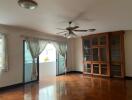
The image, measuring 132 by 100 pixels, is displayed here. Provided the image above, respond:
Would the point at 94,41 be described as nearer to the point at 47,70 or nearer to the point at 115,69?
the point at 115,69

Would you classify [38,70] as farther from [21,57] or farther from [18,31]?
[18,31]

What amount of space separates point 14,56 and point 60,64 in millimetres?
3074

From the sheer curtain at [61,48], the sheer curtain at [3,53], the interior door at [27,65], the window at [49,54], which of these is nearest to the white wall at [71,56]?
the sheer curtain at [61,48]

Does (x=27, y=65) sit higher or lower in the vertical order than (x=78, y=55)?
lower

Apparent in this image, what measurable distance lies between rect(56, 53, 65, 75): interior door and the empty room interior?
4cm

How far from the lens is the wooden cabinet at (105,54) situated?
6.38m

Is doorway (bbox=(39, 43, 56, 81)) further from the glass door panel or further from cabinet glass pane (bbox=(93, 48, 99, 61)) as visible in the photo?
cabinet glass pane (bbox=(93, 48, 99, 61))

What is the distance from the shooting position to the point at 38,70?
634cm

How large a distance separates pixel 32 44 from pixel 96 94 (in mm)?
3349

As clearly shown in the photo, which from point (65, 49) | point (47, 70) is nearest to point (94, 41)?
point (65, 49)

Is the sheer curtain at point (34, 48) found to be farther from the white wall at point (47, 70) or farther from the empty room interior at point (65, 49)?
the white wall at point (47, 70)

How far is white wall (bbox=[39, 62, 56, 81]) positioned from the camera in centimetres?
667

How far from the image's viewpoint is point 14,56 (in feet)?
17.1

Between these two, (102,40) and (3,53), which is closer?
(3,53)
